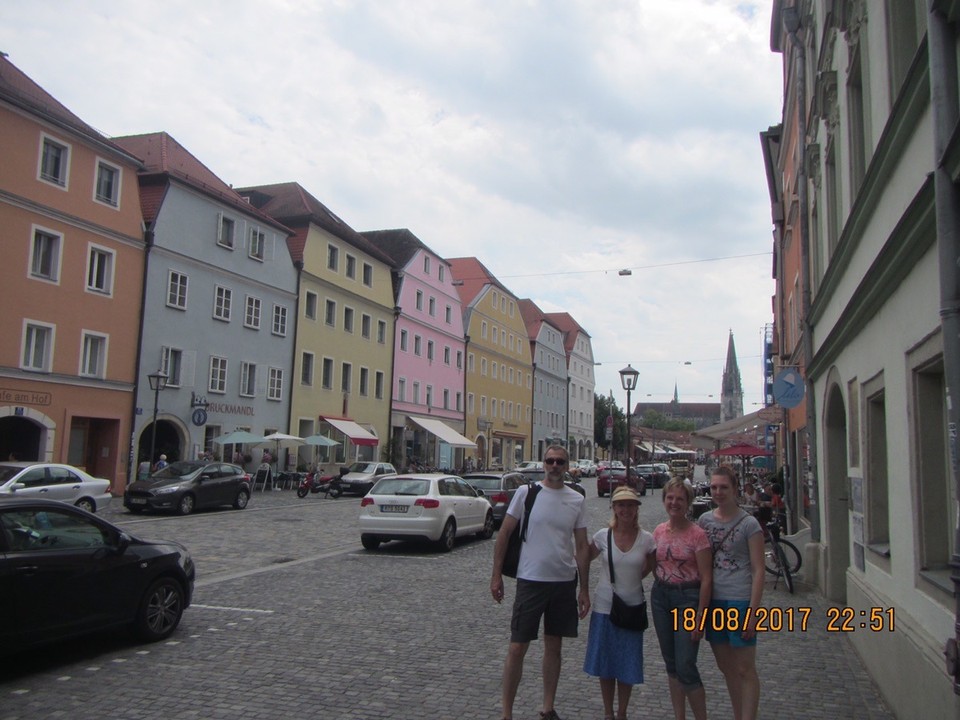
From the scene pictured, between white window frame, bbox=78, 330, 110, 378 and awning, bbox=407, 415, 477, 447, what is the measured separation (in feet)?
79.8

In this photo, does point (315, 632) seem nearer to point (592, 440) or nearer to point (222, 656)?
point (222, 656)

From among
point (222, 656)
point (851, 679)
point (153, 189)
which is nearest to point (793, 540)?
point (851, 679)

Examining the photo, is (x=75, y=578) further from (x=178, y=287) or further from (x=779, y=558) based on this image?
(x=178, y=287)

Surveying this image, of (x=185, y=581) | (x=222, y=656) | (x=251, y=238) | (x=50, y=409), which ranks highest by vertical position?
(x=251, y=238)

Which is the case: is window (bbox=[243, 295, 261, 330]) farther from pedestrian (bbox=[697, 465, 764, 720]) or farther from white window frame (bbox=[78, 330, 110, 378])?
pedestrian (bbox=[697, 465, 764, 720])

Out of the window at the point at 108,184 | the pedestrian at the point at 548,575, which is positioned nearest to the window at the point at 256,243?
the window at the point at 108,184

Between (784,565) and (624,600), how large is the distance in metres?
7.38

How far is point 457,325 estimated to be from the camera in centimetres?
5903

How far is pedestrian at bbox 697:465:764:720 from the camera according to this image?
5.08 metres

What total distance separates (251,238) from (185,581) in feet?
96.7

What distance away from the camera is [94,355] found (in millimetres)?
28047

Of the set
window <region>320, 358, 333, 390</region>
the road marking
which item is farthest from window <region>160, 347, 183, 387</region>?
the road marking

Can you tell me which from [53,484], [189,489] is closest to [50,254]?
[189,489]
